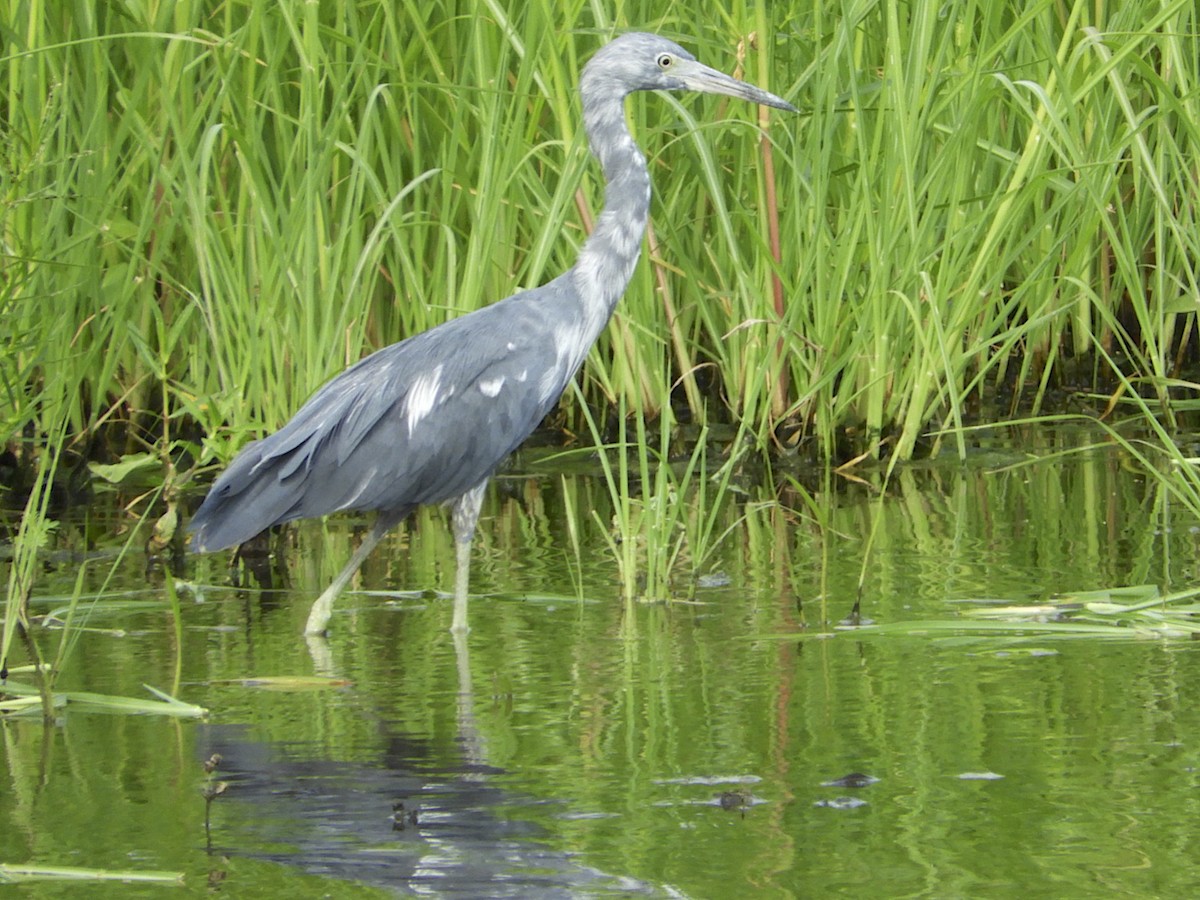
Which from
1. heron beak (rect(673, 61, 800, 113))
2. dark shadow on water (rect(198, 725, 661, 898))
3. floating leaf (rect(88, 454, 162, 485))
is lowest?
dark shadow on water (rect(198, 725, 661, 898))

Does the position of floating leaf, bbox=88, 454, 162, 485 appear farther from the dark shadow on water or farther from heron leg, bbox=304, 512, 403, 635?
the dark shadow on water

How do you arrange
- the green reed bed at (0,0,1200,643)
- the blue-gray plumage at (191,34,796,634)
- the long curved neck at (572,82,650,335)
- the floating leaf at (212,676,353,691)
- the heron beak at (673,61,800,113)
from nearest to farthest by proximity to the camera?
the floating leaf at (212,676,353,691), the blue-gray plumage at (191,34,796,634), the long curved neck at (572,82,650,335), the heron beak at (673,61,800,113), the green reed bed at (0,0,1200,643)

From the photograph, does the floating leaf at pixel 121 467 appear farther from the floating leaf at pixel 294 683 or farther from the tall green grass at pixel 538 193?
the floating leaf at pixel 294 683

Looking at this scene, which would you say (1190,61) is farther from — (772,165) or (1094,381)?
(772,165)

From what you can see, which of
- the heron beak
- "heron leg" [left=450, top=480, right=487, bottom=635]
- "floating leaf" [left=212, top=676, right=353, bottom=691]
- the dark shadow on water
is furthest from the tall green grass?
the dark shadow on water

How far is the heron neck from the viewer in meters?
5.39

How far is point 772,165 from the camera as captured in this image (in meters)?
6.27

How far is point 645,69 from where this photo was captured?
556 cm

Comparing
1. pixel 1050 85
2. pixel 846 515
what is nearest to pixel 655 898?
pixel 846 515

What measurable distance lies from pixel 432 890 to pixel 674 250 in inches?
148

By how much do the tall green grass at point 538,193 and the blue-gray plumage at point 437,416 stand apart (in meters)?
0.30

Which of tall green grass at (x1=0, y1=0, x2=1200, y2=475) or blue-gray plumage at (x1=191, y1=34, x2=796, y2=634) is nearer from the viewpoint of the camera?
blue-gray plumage at (x1=191, y1=34, x2=796, y2=634)

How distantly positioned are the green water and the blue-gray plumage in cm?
27

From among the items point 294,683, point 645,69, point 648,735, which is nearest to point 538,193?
point 645,69
